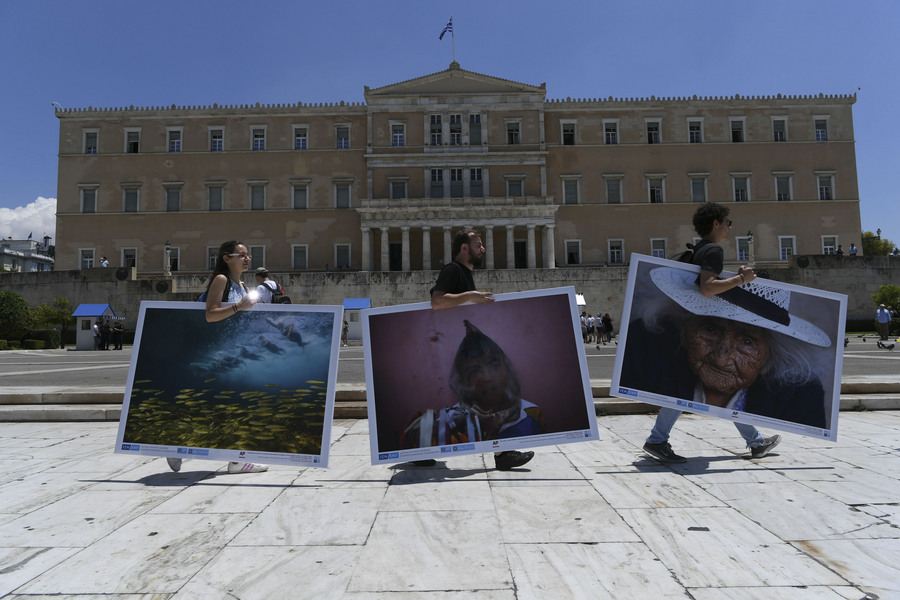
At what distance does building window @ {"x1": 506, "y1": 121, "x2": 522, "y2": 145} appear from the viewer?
4091 cm

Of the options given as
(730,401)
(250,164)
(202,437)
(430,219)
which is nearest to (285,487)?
(202,437)

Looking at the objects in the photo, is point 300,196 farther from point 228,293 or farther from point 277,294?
point 228,293

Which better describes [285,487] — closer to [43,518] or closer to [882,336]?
[43,518]

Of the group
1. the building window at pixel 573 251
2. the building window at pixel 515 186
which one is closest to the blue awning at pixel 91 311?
the building window at pixel 515 186

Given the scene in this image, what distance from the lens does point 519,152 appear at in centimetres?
4019

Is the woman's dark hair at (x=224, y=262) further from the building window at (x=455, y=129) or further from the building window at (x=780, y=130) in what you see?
the building window at (x=780, y=130)

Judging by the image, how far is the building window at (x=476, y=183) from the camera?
133 ft

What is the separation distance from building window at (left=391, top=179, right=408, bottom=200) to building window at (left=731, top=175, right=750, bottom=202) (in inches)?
946

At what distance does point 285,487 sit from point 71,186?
47174 millimetres

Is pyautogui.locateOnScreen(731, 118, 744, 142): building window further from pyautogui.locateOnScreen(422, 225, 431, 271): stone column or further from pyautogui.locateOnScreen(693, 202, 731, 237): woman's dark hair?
pyautogui.locateOnScreen(693, 202, 731, 237): woman's dark hair

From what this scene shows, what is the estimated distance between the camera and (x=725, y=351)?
173 inches

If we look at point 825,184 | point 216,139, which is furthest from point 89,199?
point 825,184

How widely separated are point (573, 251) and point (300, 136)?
21863mm

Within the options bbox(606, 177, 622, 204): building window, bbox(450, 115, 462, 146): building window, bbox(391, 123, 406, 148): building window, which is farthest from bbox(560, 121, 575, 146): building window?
bbox(391, 123, 406, 148): building window
